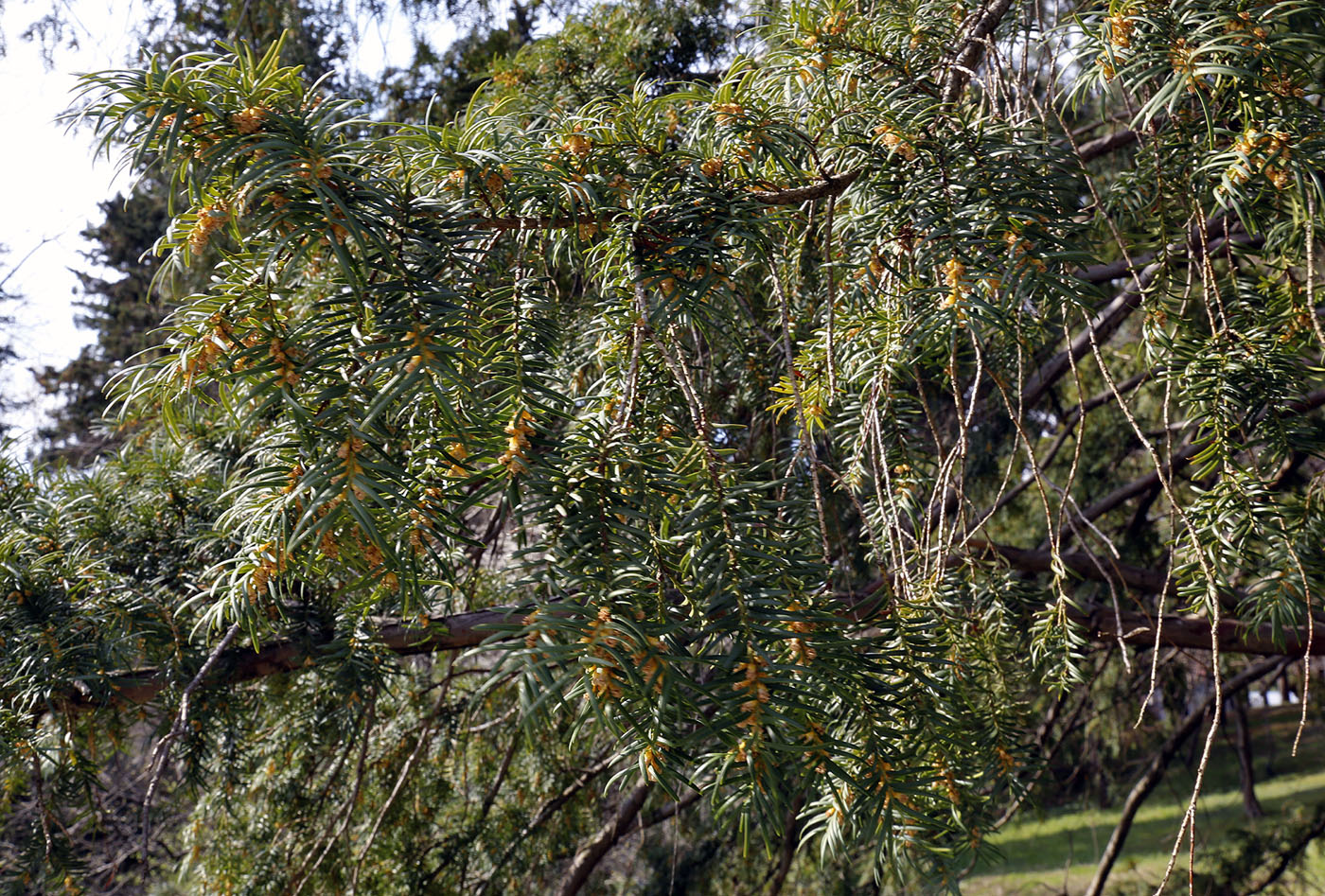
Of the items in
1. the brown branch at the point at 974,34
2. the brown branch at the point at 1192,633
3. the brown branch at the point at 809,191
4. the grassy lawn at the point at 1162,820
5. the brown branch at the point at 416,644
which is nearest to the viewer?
the brown branch at the point at 809,191

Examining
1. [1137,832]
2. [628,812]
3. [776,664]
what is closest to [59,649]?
[776,664]

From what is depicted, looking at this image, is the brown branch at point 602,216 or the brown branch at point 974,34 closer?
the brown branch at point 602,216

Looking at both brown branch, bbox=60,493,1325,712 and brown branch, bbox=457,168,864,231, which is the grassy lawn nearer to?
brown branch, bbox=60,493,1325,712

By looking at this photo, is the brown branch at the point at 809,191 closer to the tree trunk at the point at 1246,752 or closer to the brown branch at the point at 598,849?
the brown branch at the point at 598,849

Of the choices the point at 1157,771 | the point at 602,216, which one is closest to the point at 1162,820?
the point at 1157,771

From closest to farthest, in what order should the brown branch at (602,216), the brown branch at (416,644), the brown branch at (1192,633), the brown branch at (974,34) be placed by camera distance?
the brown branch at (602,216)
the brown branch at (974,34)
the brown branch at (416,644)
the brown branch at (1192,633)

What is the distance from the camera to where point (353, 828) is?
7.91ft

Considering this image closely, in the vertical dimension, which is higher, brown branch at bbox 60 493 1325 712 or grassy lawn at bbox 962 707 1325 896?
brown branch at bbox 60 493 1325 712

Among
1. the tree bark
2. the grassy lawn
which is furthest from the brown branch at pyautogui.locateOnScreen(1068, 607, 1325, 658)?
the grassy lawn

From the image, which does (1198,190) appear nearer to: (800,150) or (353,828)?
(800,150)

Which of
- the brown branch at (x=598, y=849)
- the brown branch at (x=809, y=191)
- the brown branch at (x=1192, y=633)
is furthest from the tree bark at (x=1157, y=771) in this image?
the brown branch at (x=809, y=191)

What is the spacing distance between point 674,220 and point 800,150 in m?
0.21

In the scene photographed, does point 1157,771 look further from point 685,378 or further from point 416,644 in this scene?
point 685,378

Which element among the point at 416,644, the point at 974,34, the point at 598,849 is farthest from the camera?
the point at 598,849
